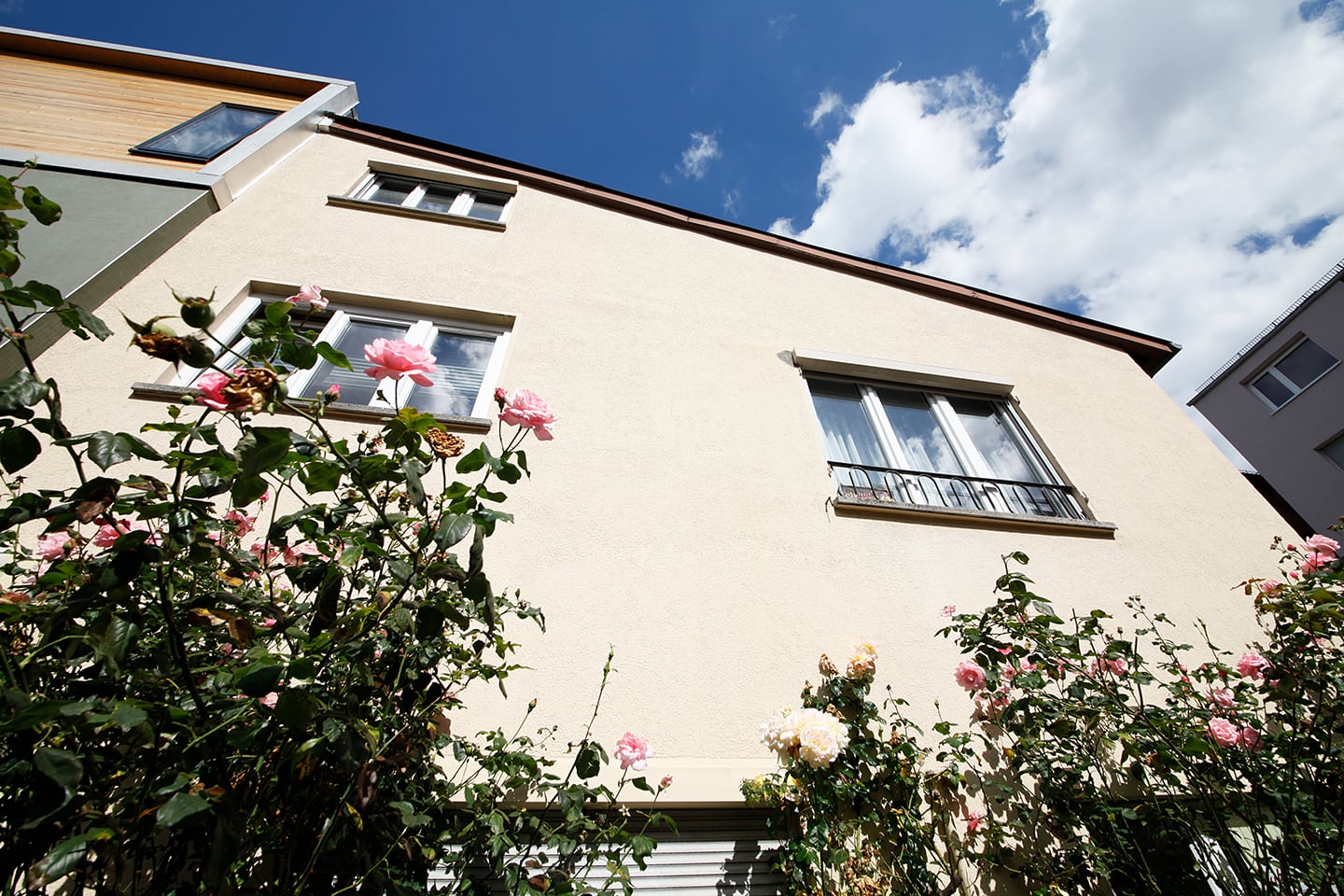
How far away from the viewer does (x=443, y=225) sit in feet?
14.5

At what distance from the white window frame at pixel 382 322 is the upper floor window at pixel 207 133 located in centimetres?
241

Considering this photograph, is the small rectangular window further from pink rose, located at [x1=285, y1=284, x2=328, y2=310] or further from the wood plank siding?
pink rose, located at [x1=285, y1=284, x2=328, y2=310]

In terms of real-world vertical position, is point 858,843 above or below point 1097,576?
below

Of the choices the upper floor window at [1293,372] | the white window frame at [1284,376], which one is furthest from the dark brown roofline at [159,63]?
the upper floor window at [1293,372]

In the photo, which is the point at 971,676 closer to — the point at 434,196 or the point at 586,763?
the point at 586,763

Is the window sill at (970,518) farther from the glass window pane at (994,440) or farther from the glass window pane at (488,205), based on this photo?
the glass window pane at (488,205)

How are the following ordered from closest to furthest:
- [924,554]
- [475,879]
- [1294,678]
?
1. [475,879]
2. [1294,678]
3. [924,554]

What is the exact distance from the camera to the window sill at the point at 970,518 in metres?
3.01

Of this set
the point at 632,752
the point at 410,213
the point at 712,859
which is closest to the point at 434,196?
the point at 410,213

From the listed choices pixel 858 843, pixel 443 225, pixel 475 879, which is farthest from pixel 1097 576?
pixel 443 225

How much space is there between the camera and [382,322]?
3.61m

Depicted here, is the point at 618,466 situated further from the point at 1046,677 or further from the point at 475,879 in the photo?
the point at 1046,677

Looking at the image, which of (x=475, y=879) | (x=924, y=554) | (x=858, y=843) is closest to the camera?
(x=475, y=879)

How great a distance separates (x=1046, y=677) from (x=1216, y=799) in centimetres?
59
